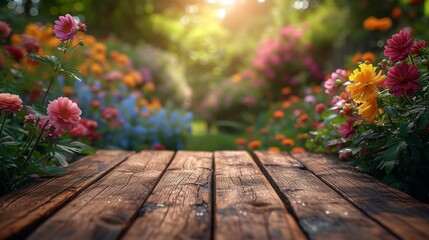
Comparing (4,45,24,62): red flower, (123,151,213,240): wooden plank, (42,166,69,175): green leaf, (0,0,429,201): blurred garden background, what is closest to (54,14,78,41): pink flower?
(0,0,429,201): blurred garden background

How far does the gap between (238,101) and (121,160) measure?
20.9 ft

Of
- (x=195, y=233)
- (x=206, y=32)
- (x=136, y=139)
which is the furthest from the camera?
(x=206, y=32)

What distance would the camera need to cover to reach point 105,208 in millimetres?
1504

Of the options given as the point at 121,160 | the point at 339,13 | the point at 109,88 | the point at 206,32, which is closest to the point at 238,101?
the point at 339,13

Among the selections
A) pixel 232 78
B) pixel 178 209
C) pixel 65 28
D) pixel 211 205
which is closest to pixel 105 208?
pixel 178 209

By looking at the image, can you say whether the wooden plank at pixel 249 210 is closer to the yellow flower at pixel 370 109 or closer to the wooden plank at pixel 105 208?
the wooden plank at pixel 105 208

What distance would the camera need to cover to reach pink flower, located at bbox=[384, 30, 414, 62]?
199 cm

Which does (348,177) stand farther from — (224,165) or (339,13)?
(339,13)

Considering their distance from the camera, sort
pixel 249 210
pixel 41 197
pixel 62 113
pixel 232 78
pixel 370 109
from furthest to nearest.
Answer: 1. pixel 232 78
2. pixel 370 109
3. pixel 62 113
4. pixel 41 197
5. pixel 249 210

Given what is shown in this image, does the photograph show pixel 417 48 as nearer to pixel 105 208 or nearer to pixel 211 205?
pixel 211 205

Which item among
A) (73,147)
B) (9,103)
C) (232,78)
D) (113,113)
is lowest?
(73,147)

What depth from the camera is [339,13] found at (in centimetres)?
830

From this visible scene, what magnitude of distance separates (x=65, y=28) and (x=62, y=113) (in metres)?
0.46

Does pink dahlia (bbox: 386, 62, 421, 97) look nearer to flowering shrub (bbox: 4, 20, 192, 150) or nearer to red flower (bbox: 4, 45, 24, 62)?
flowering shrub (bbox: 4, 20, 192, 150)
